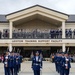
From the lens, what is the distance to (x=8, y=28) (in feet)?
172

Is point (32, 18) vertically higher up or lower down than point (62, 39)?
higher up

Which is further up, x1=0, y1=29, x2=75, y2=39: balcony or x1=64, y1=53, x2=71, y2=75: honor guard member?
x1=0, y1=29, x2=75, y2=39: balcony

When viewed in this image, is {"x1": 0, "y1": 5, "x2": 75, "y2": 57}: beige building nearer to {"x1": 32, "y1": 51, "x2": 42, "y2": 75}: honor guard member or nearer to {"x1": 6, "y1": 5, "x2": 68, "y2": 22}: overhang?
{"x1": 6, "y1": 5, "x2": 68, "y2": 22}: overhang

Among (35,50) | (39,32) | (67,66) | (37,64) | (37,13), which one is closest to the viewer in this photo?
(37,64)

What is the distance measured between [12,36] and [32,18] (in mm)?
5650

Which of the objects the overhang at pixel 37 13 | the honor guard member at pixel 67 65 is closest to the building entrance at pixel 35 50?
the overhang at pixel 37 13

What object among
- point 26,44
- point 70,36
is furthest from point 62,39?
point 26,44

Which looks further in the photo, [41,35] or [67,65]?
[41,35]

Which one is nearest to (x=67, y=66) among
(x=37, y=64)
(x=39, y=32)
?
(x=37, y=64)

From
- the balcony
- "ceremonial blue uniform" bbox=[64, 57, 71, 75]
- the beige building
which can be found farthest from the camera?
the beige building

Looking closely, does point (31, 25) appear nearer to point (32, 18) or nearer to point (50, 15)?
point (32, 18)

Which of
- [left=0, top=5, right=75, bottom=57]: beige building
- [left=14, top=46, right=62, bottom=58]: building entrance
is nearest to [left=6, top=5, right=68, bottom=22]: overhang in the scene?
[left=0, top=5, right=75, bottom=57]: beige building

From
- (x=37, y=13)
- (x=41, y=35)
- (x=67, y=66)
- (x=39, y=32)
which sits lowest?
(x=67, y=66)

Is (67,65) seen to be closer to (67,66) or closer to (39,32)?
(67,66)
